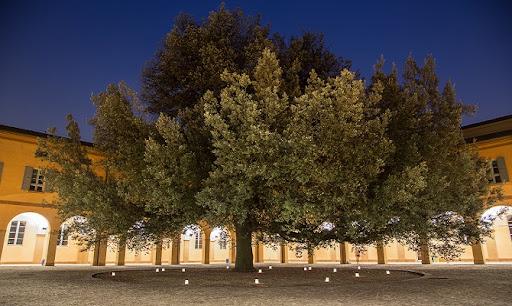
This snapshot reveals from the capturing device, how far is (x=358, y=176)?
1271 centimetres

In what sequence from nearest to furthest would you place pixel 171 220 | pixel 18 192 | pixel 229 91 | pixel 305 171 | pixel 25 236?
1. pixel 305 171
2. pixel 229 91
3. pixel 171 220
4. pixel 18 192
5. pixel 25 236

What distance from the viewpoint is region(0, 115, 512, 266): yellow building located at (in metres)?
27.0

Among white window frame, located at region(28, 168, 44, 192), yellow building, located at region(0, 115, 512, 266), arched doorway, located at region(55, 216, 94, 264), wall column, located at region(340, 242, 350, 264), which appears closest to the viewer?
yellow building, located at region(0, 115, 512, 266)

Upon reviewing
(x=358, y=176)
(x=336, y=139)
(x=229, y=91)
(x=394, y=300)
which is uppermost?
(x=229, y=91)

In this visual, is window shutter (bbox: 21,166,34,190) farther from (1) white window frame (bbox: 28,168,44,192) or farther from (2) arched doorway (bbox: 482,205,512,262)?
(2) arched doorway (bbox: 482,205,512,262)

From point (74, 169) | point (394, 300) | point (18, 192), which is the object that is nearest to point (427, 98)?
point (394, 300)

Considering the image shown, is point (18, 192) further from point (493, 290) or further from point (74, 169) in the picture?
point (493, 290)

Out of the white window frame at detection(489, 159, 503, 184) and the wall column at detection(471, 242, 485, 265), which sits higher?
the white window frame at detection(489, 159, 503, 184)

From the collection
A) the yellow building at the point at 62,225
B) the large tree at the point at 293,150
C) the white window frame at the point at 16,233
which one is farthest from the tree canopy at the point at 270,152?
the white window frame at the point at 16,233

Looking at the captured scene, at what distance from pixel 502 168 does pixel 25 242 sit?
38.4 m

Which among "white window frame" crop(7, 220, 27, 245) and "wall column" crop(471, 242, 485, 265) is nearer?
"wall column" crop(471, 242, 485, 265)

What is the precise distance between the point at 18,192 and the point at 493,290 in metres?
29.1

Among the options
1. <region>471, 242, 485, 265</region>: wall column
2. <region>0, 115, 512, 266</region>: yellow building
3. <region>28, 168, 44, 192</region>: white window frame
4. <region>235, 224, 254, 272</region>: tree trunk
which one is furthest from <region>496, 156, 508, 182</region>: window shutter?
<region>28, 168, 44, 192</region>: white window frame

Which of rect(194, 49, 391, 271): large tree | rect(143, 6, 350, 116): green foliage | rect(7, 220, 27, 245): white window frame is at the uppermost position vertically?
rect(143, 6, 350, 116): green foliage
